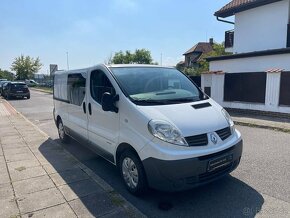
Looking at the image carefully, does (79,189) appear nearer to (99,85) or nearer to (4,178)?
(4,178)

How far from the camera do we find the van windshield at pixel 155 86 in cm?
395

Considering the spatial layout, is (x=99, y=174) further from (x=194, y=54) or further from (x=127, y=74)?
(x=194, y=54)

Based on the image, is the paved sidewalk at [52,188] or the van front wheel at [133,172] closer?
the paved sidewalk at [52,188]

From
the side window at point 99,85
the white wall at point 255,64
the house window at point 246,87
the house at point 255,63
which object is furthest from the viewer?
the white wall at point 255,64

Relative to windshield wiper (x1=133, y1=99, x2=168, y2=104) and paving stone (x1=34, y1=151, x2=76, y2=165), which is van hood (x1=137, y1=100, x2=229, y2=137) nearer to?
windshield wiper (x1=133, y1=99, x2=168, y2=104)

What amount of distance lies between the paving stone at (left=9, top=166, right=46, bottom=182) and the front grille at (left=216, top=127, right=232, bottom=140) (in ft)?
10.4

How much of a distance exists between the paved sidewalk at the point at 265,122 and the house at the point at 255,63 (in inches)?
29.4

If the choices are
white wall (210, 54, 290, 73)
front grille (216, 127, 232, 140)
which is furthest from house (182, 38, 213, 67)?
front grille (216, 127, 232, 140)

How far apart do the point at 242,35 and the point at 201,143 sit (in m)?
15.2

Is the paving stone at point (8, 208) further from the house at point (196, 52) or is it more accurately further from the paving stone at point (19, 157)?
the house at point (196, 52)

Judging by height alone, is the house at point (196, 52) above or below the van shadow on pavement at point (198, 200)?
above

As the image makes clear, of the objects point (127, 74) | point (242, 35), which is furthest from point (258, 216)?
point (242, 35)

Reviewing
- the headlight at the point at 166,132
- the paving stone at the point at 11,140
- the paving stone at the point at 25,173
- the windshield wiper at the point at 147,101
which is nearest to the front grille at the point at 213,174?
the headlight at the point at 166,132

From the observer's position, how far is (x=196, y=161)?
3.27m
